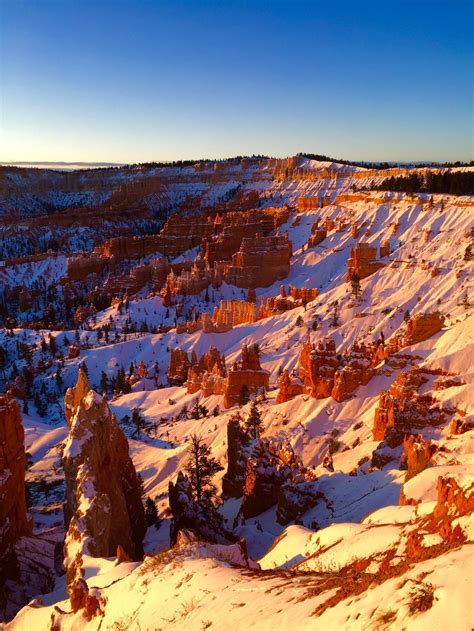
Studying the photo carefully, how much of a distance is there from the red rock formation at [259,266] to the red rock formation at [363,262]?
615 inches

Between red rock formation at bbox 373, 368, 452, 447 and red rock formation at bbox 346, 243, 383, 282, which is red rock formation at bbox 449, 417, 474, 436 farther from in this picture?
red rock formation at bbox 346, 243, 383, 282

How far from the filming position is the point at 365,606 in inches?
230

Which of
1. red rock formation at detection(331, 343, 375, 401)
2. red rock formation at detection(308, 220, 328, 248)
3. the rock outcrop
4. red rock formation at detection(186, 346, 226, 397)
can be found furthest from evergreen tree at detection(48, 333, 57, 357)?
the rock outcrop

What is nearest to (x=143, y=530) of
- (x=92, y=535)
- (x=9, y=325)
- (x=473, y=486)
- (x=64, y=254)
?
(x=92, y=535)

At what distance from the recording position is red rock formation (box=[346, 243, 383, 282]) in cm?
6612

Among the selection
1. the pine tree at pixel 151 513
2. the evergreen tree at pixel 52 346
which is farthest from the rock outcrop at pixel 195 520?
the evergreen tree at pixel 52 346

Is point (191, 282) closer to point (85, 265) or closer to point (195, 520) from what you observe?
point (85, 265)

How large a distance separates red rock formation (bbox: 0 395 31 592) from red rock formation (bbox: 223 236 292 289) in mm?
63707

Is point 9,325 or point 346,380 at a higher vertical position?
point 346,380

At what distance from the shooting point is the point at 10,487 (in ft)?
62.8

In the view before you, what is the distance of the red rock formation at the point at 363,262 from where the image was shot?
6612 centimetres

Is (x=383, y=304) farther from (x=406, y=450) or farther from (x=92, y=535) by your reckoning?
(x=92, y=535)

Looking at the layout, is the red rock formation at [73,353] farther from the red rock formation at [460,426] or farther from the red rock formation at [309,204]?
the red rock formation at [309,204]

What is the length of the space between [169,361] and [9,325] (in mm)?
35408
